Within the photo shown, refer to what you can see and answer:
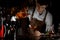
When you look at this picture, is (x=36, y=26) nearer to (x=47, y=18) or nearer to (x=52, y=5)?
(x=47, y=18)

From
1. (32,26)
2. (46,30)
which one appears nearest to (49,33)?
(46,30)

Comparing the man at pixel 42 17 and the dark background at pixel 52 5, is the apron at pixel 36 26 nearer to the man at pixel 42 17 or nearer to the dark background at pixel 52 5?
the man at pixel 42 17

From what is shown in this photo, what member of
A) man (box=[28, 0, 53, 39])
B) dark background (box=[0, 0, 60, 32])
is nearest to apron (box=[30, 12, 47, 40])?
man (box=[28, 0, 53, 39])

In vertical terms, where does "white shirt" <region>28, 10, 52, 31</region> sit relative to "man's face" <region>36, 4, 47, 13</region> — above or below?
below

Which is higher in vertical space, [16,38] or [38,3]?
[38,3]

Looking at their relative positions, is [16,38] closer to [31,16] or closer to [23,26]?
[23,26]

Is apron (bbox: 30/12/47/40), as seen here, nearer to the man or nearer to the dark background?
the man

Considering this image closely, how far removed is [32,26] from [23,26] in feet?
0.24

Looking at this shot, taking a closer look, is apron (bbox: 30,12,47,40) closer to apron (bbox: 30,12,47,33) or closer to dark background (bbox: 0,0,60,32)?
apron (bbox: 30,12,47,33)

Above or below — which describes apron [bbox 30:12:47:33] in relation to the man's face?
below

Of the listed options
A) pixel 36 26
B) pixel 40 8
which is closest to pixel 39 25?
pixel 36 26

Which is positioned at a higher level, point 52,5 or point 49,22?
point 52,5

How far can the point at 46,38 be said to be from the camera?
4.84 ft

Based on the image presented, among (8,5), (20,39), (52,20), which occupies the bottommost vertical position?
(20,39)
